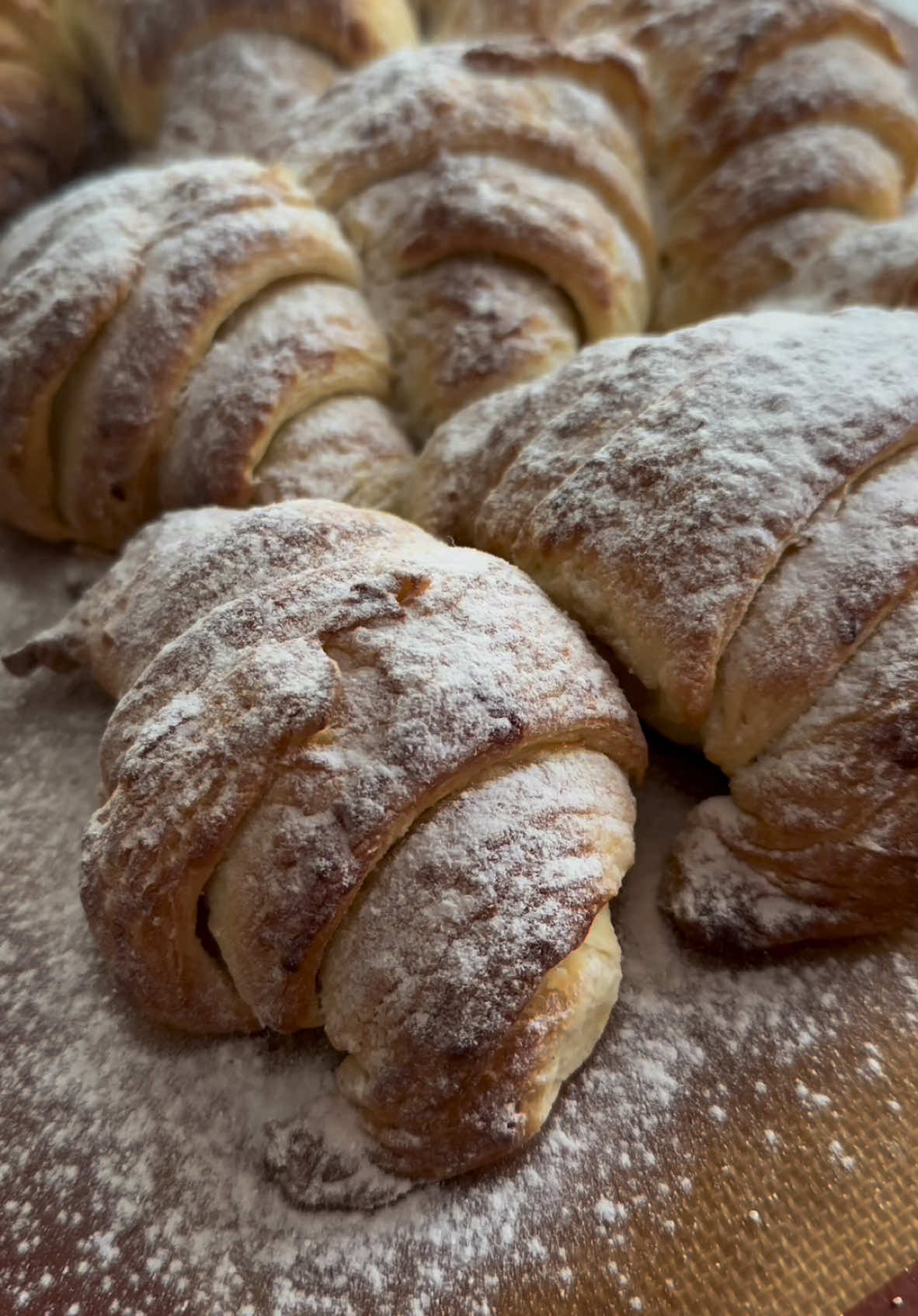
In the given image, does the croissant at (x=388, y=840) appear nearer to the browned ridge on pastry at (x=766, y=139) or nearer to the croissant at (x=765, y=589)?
the croissant at (x=765, y=589)

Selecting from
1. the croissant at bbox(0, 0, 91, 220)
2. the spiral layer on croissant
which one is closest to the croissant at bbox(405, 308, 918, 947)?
the spiral layer on croissant

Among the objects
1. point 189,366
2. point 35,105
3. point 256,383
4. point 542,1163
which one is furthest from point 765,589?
point 35,105

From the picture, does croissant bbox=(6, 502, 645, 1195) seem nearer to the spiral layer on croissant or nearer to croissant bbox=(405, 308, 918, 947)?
croissant bbox=(405, 308, 918, 947)

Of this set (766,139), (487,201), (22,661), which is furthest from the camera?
(766,139)

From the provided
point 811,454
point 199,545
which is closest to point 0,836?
point 199,545

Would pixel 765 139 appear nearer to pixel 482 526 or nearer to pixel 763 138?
pixel 763 138

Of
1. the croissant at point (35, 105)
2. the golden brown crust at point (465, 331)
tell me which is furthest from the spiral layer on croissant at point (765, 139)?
the croissant at point (35, 105)

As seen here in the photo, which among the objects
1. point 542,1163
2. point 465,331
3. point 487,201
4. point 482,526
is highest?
point 487,201
